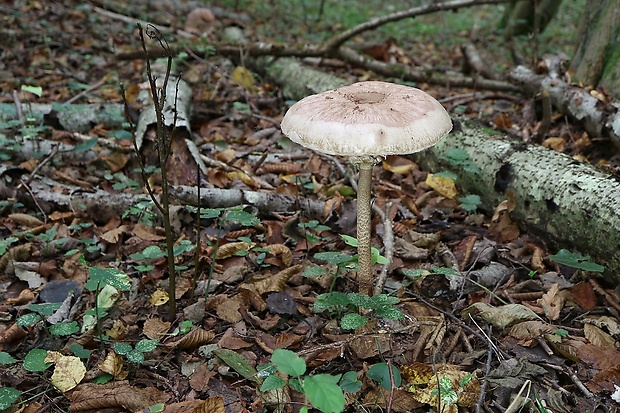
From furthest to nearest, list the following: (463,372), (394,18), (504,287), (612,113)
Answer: (394,18), (612,113), (504,287), (463,372)

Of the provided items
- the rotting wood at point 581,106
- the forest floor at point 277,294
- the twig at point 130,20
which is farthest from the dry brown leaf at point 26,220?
the twig at point 130,20

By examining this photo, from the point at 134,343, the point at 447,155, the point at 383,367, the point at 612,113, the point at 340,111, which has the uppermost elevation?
the point at 340,111

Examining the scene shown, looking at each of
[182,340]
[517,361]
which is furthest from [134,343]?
[517,361]

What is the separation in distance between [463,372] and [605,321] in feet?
3.02

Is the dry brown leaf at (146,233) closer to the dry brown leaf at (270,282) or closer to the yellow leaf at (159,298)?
the yellow leaf at (159,298)

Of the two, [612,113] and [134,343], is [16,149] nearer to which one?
[134,343]

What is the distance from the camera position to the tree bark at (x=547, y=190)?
287cm

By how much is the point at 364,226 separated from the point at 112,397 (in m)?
1.41

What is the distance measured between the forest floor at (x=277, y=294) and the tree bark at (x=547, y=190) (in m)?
0.14

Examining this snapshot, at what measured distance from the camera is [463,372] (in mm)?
2275

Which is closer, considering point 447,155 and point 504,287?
point 504,287

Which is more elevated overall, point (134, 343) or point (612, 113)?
point (612, 113)

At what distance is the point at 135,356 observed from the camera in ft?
7.54

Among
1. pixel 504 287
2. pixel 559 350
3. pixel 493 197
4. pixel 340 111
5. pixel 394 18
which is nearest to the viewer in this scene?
pixel 340 111
